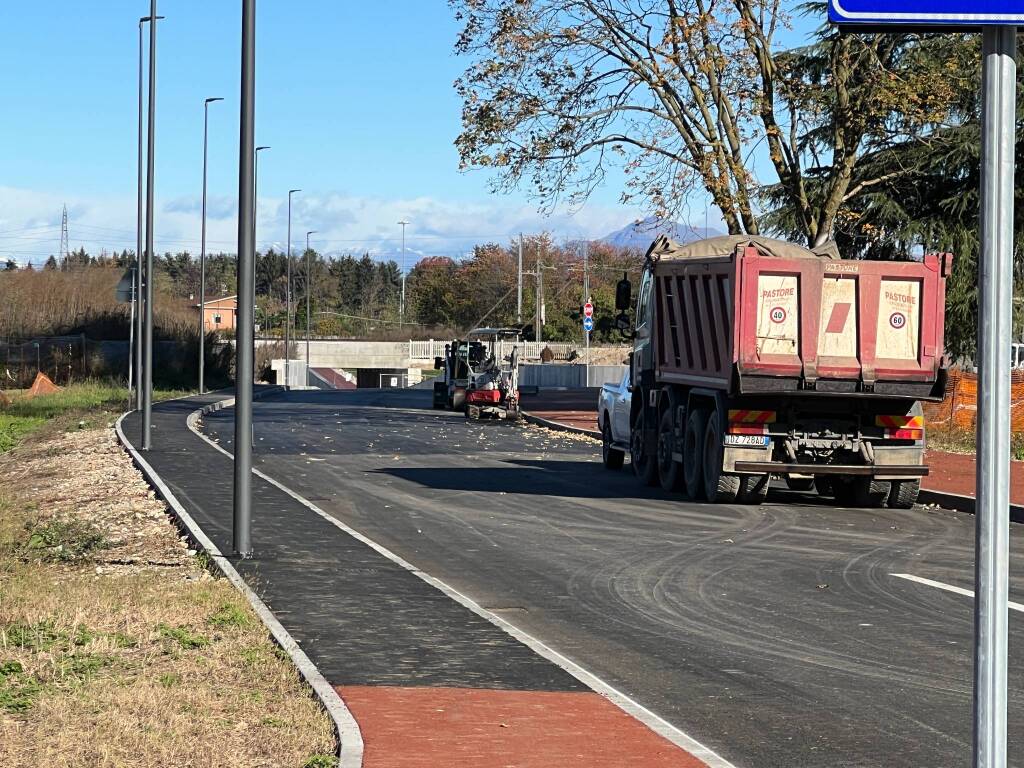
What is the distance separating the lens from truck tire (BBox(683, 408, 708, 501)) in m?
20.0

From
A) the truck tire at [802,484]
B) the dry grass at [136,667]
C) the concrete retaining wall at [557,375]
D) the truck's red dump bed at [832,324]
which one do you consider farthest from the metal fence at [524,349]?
the dry grass at [136,667]

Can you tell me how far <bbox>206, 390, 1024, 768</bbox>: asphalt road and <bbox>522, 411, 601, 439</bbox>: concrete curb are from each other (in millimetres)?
10633

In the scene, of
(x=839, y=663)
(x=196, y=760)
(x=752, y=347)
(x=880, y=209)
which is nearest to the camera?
(x=196, y=760)

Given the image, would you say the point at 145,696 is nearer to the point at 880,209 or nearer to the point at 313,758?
the point at 313,758

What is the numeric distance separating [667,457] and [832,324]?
4.13 meters

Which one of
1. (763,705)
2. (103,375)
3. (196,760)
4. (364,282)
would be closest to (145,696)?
(196,760)

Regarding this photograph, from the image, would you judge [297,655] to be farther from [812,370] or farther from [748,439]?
[748,439]

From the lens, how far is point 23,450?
3055cm

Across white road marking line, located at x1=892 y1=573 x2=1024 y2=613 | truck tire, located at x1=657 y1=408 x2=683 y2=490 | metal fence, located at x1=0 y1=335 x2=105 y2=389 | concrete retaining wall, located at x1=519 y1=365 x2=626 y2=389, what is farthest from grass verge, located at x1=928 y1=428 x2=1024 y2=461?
concrete retaining wall, located at x1=519 y1=365 x2=626 y2=389

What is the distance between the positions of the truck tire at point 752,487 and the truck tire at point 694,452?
674 mm

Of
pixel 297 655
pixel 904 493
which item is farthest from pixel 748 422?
pixel 297 655

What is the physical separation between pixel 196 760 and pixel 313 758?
1.66ft

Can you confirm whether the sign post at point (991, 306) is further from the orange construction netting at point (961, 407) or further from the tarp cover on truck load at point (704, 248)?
the orange construction netting at point (961, 407)

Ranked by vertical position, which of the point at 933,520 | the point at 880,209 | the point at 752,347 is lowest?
the point at 933,520
